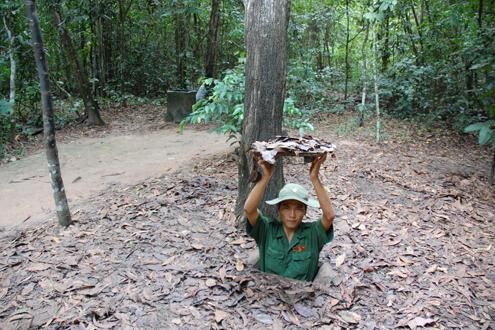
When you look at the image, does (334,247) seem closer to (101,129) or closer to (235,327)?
(235,327)

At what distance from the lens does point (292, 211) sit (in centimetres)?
295

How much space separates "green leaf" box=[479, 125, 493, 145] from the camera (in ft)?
15.6

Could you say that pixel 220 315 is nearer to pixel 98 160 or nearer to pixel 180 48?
pixel 98 160

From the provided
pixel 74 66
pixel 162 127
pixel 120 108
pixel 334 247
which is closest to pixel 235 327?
pixel 334 247

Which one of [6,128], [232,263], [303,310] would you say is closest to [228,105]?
[232,263]

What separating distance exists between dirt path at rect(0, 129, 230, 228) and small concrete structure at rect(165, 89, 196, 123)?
115 cm

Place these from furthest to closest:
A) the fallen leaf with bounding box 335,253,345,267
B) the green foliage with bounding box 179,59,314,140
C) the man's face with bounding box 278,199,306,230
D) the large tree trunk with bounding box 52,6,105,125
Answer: the large tree trunk with bounding box 52,6,105,125 < the green foliage with bounding box 179,59,314,140 < the fallen leaf with bounding box 335,253,345,267 < the man's face with bounding box 278,199,306,230

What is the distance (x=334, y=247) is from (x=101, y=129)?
8.41m

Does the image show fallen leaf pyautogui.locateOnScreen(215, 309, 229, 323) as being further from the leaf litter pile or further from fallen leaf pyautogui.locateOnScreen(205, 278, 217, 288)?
fallen leaf pyautogui.locateOnScreen(205, 278, 217, 288)

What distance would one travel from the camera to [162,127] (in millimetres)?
10836

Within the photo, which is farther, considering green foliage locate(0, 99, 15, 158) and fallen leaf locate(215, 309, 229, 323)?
green foliage locate(0, 99, 15, 158)

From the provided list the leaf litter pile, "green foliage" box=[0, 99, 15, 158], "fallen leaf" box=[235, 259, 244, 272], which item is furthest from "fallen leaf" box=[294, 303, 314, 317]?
"green foliage" box=[0, 99, 15, 158]

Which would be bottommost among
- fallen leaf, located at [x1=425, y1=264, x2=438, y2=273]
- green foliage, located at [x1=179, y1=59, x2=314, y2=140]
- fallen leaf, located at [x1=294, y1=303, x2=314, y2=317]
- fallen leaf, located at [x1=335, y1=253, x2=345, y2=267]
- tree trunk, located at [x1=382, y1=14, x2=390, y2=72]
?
fallen leaf, located at [x1=425, y1=264, x2=438, y2=273]

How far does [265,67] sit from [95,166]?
4.72m
